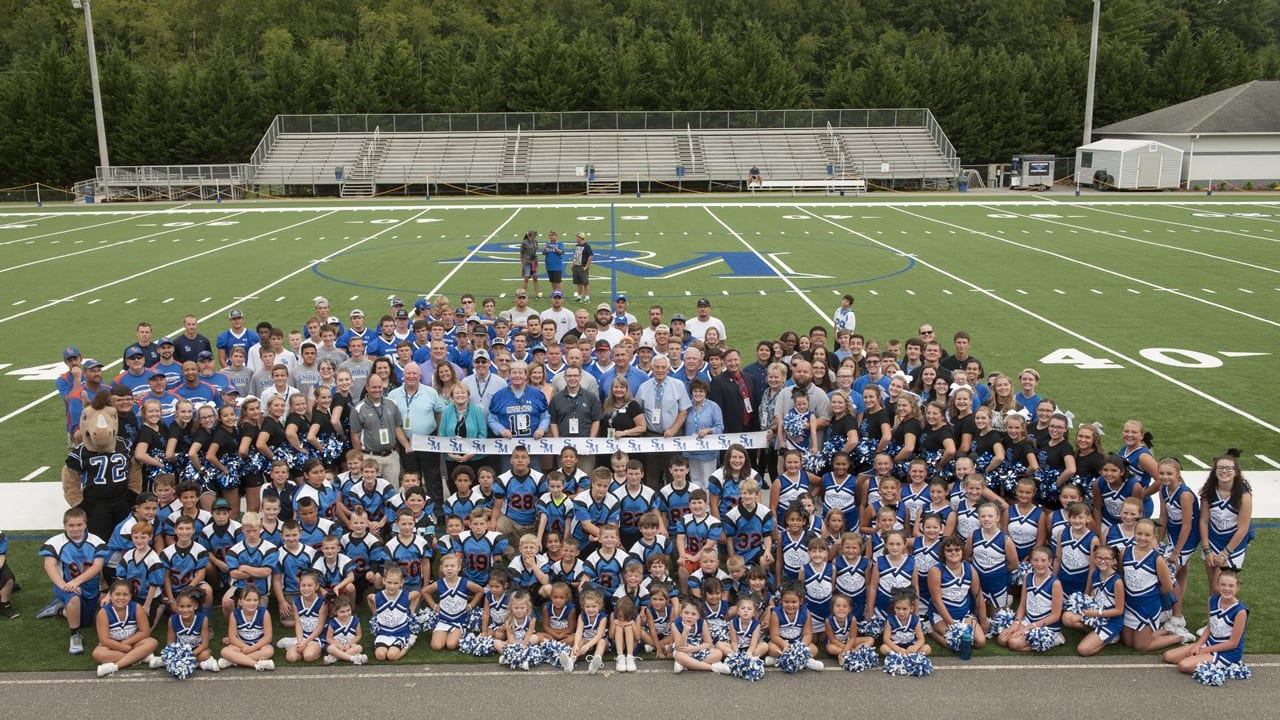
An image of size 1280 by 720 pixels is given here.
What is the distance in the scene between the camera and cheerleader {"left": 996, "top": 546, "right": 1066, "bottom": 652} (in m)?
7.00

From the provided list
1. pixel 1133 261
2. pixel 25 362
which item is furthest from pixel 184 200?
pixel 1133 261

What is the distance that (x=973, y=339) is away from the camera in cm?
1619

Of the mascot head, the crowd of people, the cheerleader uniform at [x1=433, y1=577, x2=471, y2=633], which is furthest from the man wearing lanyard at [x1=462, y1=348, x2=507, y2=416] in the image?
Answer: the mascot head

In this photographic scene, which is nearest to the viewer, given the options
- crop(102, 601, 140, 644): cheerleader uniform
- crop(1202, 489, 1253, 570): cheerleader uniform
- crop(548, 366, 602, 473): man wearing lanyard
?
crop(102, 601, 140, 644): cheerleader uniform

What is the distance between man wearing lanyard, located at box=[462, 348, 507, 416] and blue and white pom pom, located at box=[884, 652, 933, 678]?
428cm

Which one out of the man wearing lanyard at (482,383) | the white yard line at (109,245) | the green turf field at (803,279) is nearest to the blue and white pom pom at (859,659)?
the man wearing lanyard at (482,383)

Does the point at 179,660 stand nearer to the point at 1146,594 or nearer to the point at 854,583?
the point at 854,583

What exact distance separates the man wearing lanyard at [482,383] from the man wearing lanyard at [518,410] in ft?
0.61

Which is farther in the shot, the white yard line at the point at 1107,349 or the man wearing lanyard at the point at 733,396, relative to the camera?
the white yard line at the point at 1107,349

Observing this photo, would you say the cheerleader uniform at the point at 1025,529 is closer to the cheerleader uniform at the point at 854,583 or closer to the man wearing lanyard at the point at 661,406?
the cheerleader uniform at the point at 854,583

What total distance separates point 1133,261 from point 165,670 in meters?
22.9

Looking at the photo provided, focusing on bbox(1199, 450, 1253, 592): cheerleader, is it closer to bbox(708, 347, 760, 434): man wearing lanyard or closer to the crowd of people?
the crowd of people

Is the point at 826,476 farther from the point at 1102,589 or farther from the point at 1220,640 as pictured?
the point at 1220,640

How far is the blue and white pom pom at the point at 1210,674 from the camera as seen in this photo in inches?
251
